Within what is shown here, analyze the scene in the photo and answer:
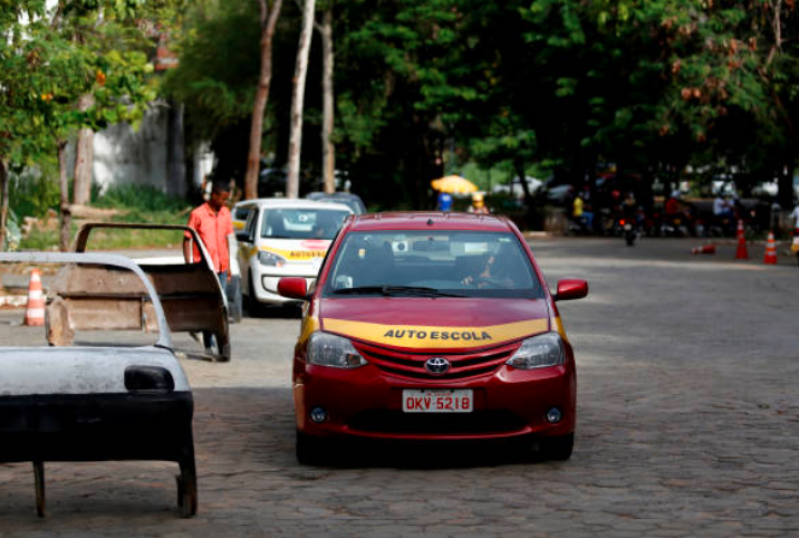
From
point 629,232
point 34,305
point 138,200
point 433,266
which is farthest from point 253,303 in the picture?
point 138,200

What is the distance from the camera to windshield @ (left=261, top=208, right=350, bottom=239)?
→ 69.1 ft

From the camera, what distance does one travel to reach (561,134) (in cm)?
5628

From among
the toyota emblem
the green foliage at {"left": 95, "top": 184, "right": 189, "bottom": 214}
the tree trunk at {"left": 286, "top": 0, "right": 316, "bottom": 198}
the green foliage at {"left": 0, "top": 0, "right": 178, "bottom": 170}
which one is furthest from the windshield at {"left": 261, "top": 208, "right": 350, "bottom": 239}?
the green foliage at {"left": 95, "top": 184, "right": 189, "bottom": 214}

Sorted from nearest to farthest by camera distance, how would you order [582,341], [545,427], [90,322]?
[545,427] < [90,322] < [582,341]

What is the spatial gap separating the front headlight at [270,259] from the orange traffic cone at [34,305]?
12.6ft

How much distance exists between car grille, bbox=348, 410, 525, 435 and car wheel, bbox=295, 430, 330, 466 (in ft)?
0.95

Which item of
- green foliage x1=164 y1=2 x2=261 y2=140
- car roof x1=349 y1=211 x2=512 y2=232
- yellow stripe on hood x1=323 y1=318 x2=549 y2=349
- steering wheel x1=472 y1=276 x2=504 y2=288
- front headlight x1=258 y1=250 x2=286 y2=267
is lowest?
front headlight x1=258 y1=250 x2=286 y2=267

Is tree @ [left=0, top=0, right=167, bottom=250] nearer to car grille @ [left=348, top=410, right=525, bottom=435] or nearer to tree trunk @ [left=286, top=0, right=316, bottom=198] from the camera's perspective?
car grille @ [left=348, top=410, right=525, bottom=435]

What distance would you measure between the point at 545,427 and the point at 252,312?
12.4m

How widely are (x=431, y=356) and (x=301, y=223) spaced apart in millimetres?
12954

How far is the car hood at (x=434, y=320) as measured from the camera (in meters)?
8.69

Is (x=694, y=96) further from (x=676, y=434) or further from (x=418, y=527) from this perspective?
(x=418, y=527)

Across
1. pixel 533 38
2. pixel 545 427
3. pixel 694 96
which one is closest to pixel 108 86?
pixel 545 427

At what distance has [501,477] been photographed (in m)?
8.59
